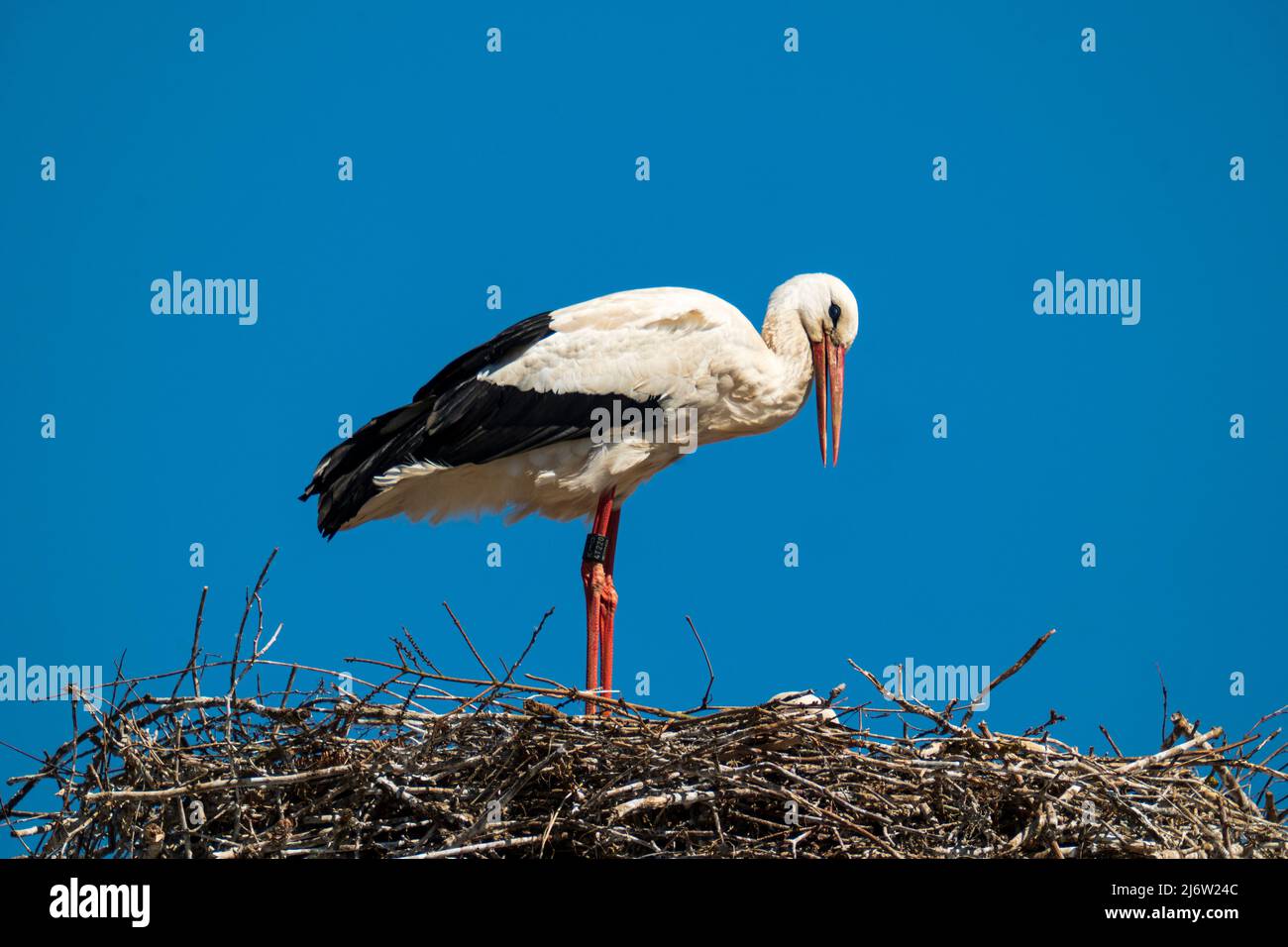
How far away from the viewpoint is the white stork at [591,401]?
7199mm

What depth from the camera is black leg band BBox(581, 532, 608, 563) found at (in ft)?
24.8

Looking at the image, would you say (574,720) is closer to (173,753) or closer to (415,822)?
(415,822)

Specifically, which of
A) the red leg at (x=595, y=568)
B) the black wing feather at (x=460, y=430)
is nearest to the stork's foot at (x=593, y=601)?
the red leg at (x=595, y=568)

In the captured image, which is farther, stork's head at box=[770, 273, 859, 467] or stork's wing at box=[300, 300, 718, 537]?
stork's head at box=[770, 273, 859, 467]

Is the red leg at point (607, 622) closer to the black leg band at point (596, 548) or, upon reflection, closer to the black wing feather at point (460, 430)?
the black leg band at point (596, 548)

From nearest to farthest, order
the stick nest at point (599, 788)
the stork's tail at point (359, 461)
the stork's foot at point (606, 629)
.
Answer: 1. the stick nest at point (599, 788)
2. the stork's tail at point (359, 461)
3. the stork's foot at point (606, 629)

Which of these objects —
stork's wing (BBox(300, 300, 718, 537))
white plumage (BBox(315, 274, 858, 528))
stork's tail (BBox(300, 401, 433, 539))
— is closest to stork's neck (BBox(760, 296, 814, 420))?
white plumage (BBox(315, 274, 858, 528))

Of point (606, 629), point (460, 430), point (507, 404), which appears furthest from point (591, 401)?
point (606, 629)

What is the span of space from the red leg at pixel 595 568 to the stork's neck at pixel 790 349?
809 millimetres

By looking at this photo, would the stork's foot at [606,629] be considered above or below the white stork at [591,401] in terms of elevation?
below

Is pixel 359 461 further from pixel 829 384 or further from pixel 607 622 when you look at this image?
pixel 829 384

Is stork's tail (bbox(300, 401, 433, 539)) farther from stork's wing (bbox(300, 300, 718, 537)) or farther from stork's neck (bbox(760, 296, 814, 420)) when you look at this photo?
stork's neck (bbox(760, 296, 814, 420))
